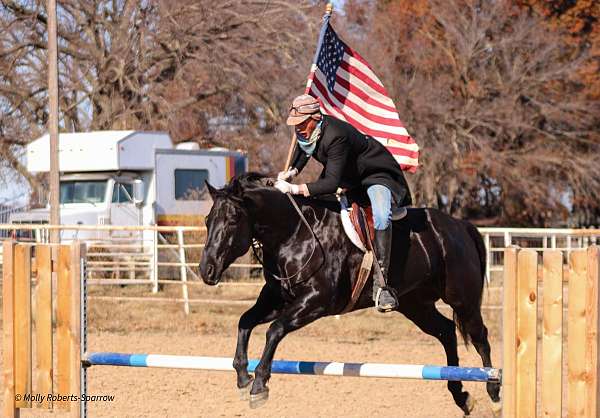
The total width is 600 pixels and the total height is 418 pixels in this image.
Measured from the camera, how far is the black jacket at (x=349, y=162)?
6.73m

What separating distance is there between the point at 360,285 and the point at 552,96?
77.6ft

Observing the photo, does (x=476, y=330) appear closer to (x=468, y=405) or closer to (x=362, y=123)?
(x=468, y=405)

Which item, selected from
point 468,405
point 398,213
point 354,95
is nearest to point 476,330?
point 468,405

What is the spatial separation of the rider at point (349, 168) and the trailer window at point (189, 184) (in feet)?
42.8

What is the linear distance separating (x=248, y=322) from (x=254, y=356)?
206 inches

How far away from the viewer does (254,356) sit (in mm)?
11859

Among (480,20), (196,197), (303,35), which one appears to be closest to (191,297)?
(196,197)

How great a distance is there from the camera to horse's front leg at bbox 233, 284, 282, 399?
640 centimetres

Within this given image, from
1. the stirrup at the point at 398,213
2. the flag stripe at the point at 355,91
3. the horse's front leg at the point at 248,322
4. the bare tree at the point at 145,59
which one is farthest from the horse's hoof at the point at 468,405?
the bare tree at the point at 145,59

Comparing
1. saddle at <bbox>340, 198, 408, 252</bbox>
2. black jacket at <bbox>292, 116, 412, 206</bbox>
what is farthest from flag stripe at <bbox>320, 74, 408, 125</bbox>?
saddle at <bbox>340, 198, 408, 252</bbox>

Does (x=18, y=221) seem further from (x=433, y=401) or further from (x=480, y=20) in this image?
(x=480, y=20)

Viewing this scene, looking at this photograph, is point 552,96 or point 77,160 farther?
point 552,96

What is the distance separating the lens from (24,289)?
6.89 metres

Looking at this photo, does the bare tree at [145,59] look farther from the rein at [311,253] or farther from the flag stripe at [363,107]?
the rein at [311,253]
